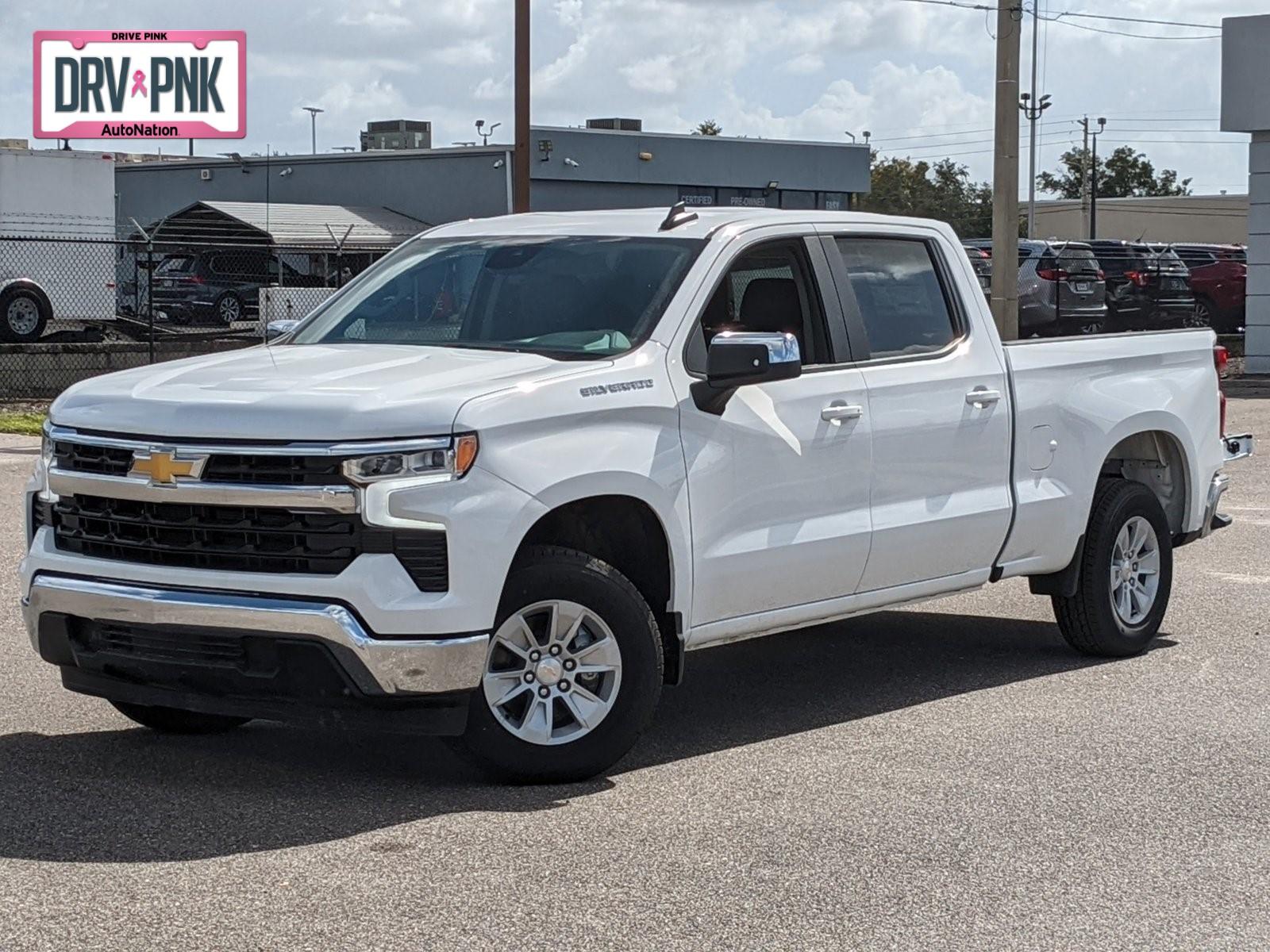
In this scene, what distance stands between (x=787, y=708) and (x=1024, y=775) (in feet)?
4.54

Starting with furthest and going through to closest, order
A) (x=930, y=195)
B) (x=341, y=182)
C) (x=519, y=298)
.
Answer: (x=930, y=195) → (x=341, y=182) → (x=519, y=298)

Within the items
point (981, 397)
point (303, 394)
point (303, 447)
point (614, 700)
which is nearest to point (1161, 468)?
point (981, 397)

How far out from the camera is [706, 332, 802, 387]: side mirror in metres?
6.71

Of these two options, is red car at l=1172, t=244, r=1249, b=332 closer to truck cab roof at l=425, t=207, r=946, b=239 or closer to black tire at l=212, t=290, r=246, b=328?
black tire at l=212, t=290, r=246, b=328

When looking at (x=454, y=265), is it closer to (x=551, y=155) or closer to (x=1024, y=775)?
(x=1024, y=775)

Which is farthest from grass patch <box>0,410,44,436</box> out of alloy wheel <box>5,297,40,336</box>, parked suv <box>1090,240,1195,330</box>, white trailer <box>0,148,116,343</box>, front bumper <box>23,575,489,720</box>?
parked suv <box>1090,240,1195,330</box>

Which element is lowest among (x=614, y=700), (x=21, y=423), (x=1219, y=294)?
(x=614, y=700)

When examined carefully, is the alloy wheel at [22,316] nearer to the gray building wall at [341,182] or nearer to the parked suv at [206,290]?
the parked suv at [206,290]

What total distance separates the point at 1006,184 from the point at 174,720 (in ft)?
54.3

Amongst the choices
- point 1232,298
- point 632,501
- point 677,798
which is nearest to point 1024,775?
point 677,798

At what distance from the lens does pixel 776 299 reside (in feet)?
24.7

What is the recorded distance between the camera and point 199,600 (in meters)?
5.99

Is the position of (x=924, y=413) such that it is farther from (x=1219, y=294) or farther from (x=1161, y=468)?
(x=1219, y=294)

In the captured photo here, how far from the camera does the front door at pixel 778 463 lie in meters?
6.84
